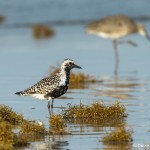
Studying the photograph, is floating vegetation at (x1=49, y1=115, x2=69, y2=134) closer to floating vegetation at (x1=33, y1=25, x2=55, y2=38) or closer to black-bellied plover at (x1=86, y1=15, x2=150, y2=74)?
black-bellied plover at (x1=86, y1=15, x2=150, y2=74)

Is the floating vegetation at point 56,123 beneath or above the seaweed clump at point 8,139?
above

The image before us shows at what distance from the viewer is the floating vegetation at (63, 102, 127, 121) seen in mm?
12711

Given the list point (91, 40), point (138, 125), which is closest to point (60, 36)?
point (91, 40)

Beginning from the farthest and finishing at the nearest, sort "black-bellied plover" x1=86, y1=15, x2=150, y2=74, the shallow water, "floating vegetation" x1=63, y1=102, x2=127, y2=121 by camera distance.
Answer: "black-bellied plover" x1=86, y1=15, x2=150, y2=74 → "floating vegetation" x1=63, y1=102, x2=127, y2=121 → the shallow water

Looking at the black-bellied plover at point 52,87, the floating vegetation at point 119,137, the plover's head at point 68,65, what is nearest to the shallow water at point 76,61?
the floating vegetation at point 119,137

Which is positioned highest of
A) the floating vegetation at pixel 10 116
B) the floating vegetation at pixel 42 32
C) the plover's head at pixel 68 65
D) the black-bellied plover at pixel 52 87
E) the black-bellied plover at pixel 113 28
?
the floating vegetation at pixel 42 32

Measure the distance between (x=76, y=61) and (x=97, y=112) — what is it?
900 centimetres

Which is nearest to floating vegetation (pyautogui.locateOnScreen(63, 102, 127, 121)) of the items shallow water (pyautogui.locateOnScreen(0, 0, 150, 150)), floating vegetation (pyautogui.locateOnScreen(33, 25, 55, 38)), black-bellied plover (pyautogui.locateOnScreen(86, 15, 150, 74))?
shallow water (pyautogui.locateOnScreen(0, 0, 150, 150))

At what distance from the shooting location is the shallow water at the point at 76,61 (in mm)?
11938

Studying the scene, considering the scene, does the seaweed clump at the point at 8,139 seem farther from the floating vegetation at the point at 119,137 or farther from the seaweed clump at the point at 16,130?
the floating vegetation at the point at 119,137

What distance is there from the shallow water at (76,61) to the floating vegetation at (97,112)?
31cm

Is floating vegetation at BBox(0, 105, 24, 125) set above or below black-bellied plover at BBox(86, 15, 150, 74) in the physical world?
below

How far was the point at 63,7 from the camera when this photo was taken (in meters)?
35.2

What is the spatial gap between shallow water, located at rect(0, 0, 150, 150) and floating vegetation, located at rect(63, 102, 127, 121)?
0.31 meters
